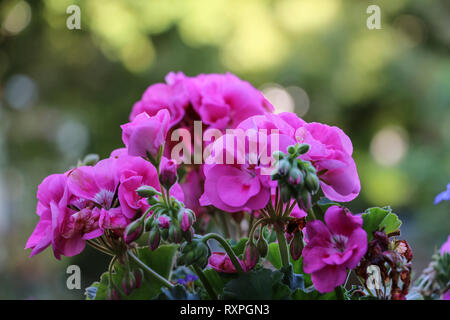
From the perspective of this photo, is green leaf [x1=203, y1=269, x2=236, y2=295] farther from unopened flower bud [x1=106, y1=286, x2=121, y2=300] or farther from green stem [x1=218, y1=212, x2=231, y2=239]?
green stem [x1=218, y1=212, x2=231, y2=239]

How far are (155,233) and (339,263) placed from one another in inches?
4.6

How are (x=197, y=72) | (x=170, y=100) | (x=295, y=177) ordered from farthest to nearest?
(x=197, y=72) → (x=170, y=100) → (x=295, y=177)

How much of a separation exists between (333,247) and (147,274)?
137mm

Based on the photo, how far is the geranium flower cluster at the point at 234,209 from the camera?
1.03ft

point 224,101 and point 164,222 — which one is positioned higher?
point 224,101

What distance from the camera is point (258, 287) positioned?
333 mm

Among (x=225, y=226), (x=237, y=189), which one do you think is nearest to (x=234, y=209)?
(x=237, y=189)

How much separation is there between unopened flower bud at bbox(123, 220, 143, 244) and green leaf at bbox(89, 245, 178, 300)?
39mm

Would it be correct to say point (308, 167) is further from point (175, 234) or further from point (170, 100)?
point (170, 100)

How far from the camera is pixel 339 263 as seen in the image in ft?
1.01

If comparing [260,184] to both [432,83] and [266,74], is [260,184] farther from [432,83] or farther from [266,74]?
[432,83]

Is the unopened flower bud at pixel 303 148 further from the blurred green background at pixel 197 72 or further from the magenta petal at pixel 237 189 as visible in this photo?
the blurred green background at pixel 197 72

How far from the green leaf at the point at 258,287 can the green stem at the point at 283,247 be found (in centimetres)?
2

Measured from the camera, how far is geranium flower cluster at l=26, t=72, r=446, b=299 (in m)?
0.31
